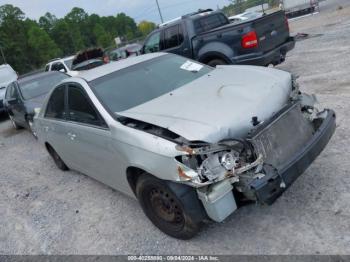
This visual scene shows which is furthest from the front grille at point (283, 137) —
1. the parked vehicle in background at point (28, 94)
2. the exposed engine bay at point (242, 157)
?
the parked vehicle in background at point (28, 94)

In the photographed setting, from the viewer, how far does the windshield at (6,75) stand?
1519cm

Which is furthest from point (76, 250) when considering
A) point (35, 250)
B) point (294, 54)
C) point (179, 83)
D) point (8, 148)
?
point (294, 54)

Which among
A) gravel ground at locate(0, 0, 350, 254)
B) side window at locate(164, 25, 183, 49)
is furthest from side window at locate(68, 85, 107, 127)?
side window at locate(164, 25, 183, 49)

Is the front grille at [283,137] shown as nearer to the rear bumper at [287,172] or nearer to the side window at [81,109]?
the rear bumper at [287,172]

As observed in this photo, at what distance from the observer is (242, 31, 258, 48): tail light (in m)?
7.83

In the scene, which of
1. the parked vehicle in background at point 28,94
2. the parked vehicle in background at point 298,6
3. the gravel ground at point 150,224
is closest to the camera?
the gravel ground at point 150,224

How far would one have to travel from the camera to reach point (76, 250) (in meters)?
3.89

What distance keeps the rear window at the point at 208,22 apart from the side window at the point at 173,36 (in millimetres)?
469

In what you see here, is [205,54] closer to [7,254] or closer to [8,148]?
[8,148]

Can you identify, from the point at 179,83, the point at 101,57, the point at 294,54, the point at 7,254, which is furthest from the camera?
the point at 101,57

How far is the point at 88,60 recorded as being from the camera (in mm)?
17938

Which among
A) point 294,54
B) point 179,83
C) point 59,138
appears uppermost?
point 179,83

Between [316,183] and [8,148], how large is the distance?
296 inches

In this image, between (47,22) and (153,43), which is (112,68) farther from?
(47,22)
